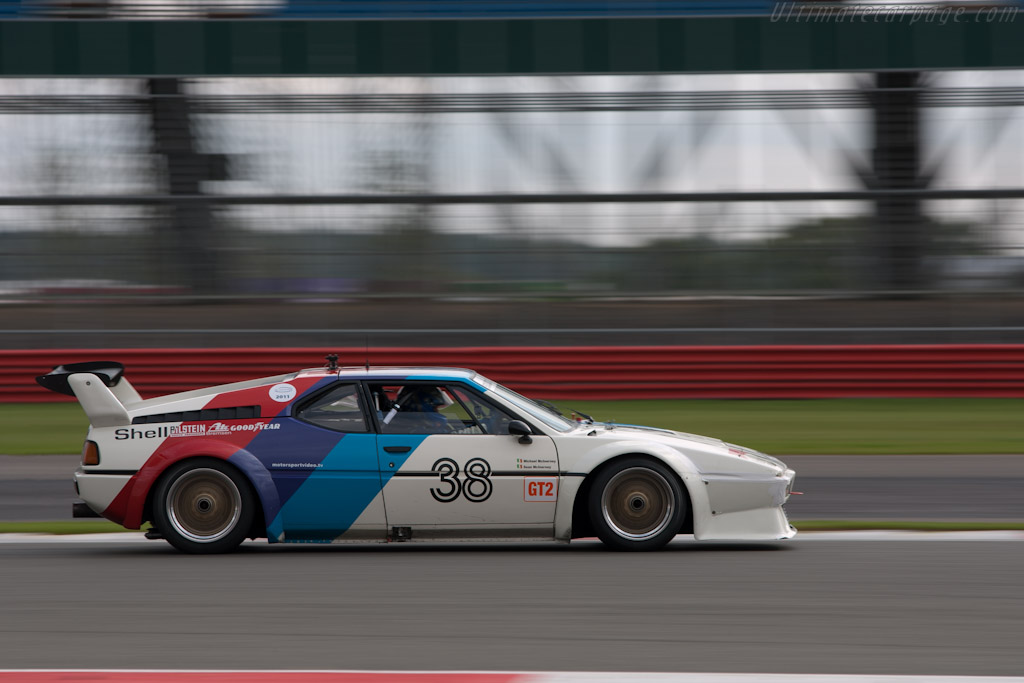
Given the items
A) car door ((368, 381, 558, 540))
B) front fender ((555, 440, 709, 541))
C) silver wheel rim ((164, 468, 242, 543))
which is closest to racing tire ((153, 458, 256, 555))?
silver wheel rim ((164, 468, 242, 543))

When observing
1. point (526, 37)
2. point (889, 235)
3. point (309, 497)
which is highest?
point (526, 37)

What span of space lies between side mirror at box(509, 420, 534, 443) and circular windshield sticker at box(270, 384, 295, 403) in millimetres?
1322

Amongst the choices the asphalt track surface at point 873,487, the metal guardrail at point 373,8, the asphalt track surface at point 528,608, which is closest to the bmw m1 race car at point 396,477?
the asphalt track surface at point 528,608

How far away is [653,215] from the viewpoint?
15.7 meters

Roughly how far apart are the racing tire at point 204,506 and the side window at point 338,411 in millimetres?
533

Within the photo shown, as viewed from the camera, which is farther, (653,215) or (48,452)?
(653,215)

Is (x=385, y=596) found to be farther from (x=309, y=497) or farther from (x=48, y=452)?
(x=48, y=452)

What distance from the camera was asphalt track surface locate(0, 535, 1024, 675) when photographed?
14.0ft

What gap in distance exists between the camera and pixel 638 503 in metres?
6.17

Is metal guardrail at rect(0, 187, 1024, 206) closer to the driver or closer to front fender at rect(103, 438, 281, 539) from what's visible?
the driver

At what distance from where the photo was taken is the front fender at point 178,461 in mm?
6102

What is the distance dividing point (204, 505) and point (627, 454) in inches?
97.3

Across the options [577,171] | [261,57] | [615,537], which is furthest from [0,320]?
[615,537]

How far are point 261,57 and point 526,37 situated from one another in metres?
4.08
